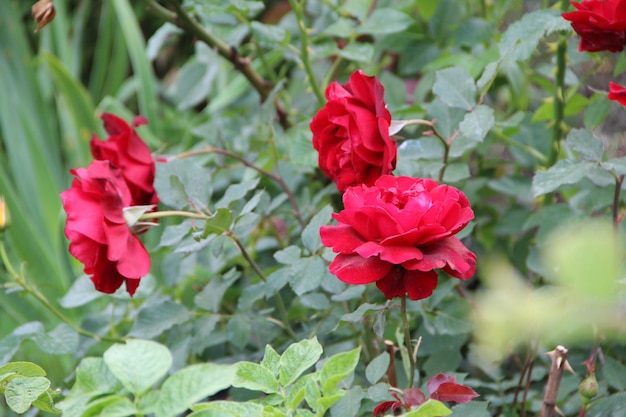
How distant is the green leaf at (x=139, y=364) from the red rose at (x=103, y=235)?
0.16m

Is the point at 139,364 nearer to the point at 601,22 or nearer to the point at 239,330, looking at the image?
the point at 239,330

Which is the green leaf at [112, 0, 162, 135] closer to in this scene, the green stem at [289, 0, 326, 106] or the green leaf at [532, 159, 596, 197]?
the green stem at [289, 0, 326, 106]

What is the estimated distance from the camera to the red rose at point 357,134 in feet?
1.82

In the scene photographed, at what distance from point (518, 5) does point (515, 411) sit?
2.26 feet

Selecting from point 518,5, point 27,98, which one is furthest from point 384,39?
point 27,98

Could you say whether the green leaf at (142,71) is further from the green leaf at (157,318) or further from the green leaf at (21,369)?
the green leaf at (21,369)

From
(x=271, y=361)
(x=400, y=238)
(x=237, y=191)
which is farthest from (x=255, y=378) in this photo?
(x=237, y=191)

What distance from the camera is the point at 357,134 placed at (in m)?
0.56

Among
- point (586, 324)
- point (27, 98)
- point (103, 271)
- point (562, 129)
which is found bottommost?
point (27, 98)

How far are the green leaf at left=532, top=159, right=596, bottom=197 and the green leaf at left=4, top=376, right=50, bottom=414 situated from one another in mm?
397

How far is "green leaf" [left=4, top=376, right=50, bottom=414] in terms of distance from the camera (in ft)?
1.49

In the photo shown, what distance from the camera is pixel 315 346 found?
0.45m

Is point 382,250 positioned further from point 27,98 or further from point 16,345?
point 27,98

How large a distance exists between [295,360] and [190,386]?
0.08m
